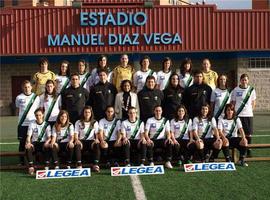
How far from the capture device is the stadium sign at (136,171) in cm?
719

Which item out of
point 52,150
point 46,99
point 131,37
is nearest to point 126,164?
point 52,150

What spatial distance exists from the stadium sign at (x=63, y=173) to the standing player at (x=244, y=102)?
3.13m

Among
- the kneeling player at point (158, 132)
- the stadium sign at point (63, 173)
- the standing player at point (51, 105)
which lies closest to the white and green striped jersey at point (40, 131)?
the standing player at point (51, 105)

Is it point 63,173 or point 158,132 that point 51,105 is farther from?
point 158,132

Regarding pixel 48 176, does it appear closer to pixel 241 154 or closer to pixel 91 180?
pixel 91 180

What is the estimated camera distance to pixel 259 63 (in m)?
23.0

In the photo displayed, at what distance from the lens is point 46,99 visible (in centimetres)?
782

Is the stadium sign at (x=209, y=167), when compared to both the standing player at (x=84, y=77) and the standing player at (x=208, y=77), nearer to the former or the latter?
the standing player at (x=208, y=77)

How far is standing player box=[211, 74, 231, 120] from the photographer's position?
320 inches

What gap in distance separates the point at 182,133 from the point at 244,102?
1.44 metres

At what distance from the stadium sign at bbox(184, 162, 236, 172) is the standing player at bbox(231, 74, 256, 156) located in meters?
1.25

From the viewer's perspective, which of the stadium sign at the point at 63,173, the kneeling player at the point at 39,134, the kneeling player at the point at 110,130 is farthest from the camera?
the kneeling player at the point at 110,130

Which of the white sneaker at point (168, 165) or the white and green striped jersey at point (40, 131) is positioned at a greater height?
the white and green striped jersey at point (40, 131)

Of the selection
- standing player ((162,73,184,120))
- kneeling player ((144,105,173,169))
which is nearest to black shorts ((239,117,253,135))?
standing player ((162,73,184,120))
